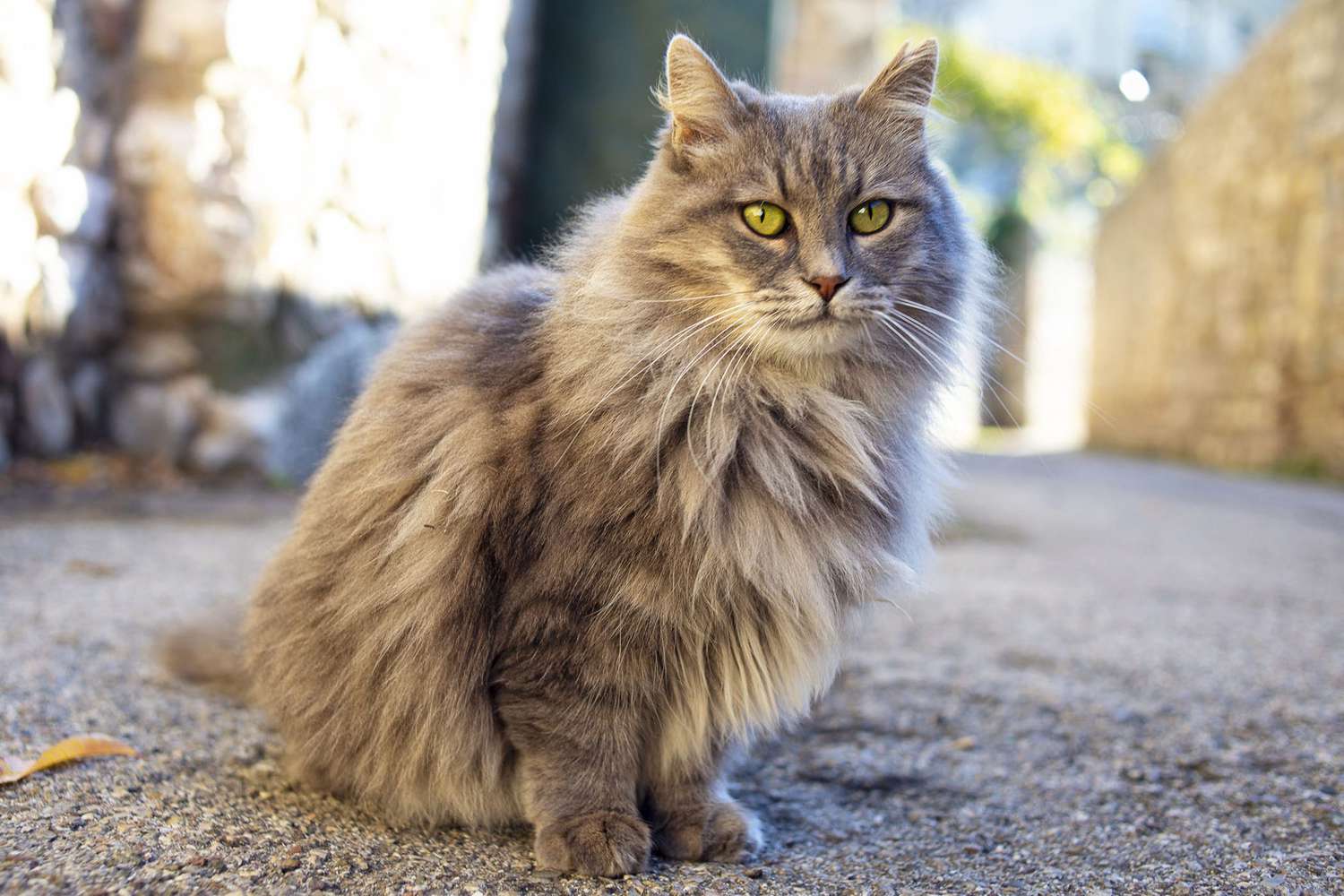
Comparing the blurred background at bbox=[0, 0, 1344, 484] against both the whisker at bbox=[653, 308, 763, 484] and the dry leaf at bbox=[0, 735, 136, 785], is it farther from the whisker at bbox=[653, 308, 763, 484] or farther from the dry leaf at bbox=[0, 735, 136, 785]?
the dry leaf at bbox=[0, 735, 136, 785]

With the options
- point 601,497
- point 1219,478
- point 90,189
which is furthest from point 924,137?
point 1219,478

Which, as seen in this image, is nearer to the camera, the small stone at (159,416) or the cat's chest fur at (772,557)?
the cat's chest fur at (772,557)

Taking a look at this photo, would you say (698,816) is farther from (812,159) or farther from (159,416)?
(159,416)

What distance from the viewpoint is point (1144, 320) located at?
35.0ft

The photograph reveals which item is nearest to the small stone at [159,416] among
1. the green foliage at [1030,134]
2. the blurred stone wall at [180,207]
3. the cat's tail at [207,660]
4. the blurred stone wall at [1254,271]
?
the blurred stone wall at [180,207]

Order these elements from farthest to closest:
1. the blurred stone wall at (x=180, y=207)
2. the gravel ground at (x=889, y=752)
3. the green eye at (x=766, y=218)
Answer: the blurred stone wall at (x=180, y=207), the green eye at (x=766, y=218), the gravel ground at (x=889, y=752)

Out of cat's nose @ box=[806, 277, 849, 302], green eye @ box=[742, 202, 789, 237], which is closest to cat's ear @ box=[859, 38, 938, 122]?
green eye @ box=[742, 202, 789, 237]

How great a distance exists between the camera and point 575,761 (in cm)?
161

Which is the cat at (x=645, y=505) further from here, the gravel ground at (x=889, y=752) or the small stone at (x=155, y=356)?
the small stone at (x=155, y=356)

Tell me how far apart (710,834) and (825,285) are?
90cm

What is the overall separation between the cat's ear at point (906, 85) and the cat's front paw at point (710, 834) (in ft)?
4.12

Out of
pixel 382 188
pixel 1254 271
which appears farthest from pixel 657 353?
pixel 1254 271

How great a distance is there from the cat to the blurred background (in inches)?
14.2

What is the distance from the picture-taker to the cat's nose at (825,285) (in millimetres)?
1646
